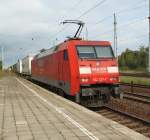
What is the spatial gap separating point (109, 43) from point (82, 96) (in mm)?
3113

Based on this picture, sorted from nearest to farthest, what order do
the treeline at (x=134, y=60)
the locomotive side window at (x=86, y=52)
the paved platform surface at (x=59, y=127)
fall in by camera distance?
the paved platform surface at (x=59, y=127), the locomotive side window at (x=86, y=52), the treeline at (x=134, y=60)

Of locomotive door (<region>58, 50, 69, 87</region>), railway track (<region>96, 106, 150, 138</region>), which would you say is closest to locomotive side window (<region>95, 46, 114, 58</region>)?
locomotive door (<region>58, 50, 69, 87</region>)

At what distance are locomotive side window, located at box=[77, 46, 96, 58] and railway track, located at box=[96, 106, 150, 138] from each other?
2.45m

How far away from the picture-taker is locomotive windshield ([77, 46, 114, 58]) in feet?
58.1

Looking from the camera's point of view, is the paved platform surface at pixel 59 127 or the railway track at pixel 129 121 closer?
the paved platform surface at pixel 59 127

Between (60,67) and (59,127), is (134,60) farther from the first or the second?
(59,127)

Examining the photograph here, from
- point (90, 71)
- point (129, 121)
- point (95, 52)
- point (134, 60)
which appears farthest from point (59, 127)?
point (134, 60)

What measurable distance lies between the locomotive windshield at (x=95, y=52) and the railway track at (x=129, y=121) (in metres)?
2.42

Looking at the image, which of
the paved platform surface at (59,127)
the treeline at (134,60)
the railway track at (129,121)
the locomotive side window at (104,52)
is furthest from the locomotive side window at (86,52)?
the treeline at (134,60)

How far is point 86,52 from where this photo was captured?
17.8m

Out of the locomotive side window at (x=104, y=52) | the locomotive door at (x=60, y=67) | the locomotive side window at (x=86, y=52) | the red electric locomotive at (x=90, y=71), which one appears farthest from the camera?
the locomotive door at (x=60, y=67)

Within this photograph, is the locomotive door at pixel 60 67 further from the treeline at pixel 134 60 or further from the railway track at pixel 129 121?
the treeline at pixel 134 60

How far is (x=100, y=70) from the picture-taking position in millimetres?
17250

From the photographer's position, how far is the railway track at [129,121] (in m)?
11.6
